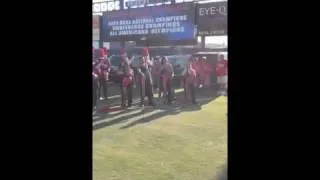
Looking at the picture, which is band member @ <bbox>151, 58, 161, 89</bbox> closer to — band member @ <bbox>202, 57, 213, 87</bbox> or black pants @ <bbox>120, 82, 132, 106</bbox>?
black pants @ <bbox>120, 82, 132, 106</bbox>

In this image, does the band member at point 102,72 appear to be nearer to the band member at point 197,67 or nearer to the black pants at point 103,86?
the black pants at point 103,86

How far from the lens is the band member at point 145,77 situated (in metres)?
3.96

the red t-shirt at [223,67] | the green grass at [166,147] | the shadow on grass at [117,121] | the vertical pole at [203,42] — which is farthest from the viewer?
Answer: the vertical pole at [203,42]

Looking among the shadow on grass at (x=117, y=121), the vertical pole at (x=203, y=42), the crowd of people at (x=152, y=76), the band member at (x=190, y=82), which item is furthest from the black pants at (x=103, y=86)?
the vertical pole at (x=203, y=42)

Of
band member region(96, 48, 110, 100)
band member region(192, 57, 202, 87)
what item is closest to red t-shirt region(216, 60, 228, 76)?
band member region(192, 57, 202, 87)

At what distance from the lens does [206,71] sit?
4.00m

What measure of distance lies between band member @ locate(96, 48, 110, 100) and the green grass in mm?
317

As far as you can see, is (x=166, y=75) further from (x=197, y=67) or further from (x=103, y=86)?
(x=103, y=86)

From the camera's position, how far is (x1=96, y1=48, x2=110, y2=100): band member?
384 cm

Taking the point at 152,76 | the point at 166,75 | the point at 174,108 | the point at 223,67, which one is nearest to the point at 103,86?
the point at 152,76
